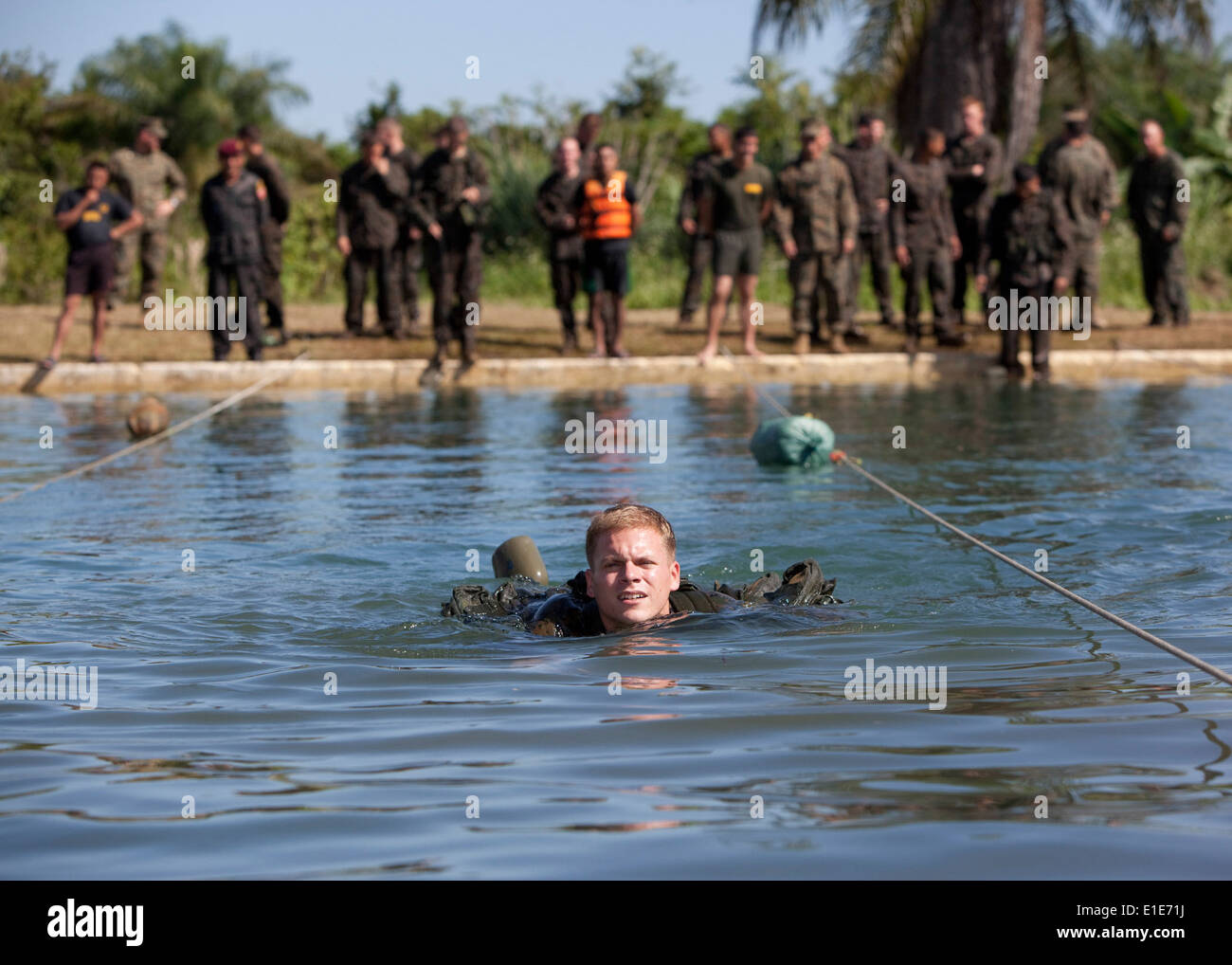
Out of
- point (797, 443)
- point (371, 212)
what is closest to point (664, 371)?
point (371, 212)

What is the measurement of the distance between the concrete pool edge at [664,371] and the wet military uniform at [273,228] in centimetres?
115

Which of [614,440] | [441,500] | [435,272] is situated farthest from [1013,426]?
[435,272]

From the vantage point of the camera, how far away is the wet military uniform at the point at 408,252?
18094mm

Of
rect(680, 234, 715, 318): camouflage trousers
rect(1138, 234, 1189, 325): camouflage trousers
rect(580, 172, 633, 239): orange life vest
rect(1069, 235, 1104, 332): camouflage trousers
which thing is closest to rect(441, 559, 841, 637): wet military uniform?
rect(580, 172, 633, 239): orange life vest

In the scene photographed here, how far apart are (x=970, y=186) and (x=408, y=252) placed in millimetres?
6106

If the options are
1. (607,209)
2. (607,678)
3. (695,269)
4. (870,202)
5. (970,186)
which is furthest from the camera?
(695,269)

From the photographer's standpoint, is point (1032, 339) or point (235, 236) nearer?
point (235, 236)

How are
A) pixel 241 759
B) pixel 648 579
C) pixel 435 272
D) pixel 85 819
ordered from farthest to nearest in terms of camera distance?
pixel 435 272
pixel 648 579
pixel 241 759
pixel 85 819

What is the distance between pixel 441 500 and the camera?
34.3ft

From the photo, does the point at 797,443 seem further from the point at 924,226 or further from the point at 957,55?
the point at 957,55

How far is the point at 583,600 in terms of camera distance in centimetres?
688

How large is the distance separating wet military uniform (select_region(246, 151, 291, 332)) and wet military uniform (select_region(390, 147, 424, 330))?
1.21m

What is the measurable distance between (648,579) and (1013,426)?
26.0 ft

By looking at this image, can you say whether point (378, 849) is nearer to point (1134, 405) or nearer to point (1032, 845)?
point (1032, 845)
